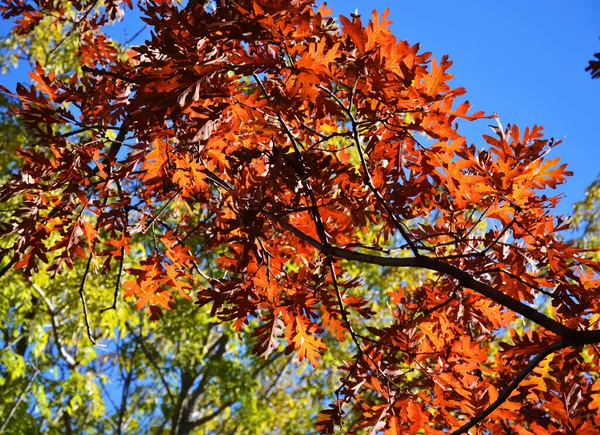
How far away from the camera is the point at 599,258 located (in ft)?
20.2

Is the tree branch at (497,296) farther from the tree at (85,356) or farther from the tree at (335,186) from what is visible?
the tree at (85,356)

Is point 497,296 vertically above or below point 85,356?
below

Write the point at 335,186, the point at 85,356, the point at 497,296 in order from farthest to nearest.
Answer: the point at 85,356 → the point at 335,186 → the point at 497,296

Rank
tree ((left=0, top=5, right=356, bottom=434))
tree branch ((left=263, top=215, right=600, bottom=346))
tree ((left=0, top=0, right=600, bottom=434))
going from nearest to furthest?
tree branch ((left=263, top=215, right=600, bottom=346)) < tree ((left=0, top=0, right=600, bottom=434)) < tree ((left=0, top=5, right=356, bottom=434))

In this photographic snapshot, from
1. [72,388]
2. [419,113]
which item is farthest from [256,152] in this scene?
[72,388]

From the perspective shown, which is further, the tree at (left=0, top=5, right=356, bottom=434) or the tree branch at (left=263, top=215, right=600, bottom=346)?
the tree at (left=0, top=5, right=356, bottom=434)

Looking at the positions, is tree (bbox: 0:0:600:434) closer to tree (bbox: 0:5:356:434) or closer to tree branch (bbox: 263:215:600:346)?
tree branch (bbox: 263:215:600:346)

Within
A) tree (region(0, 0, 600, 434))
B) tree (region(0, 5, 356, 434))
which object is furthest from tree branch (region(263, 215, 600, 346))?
tree (region(0, 5, 356, 434))

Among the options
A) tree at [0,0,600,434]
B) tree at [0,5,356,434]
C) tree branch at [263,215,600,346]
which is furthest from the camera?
tree at [0,5,356,434]

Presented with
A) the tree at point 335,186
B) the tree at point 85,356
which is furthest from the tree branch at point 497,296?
the tree at point 85,356

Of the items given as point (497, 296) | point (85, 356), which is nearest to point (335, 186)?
point (497, 296)

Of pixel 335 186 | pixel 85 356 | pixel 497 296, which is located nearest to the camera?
pixel 497 296

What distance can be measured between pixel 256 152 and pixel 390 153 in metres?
0.49

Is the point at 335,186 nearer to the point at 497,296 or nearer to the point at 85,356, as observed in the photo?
the point at 497,296
